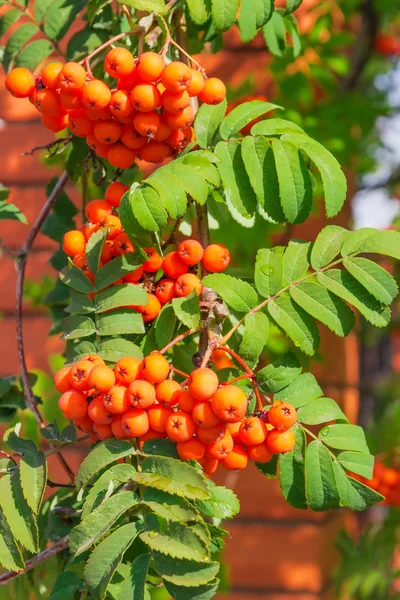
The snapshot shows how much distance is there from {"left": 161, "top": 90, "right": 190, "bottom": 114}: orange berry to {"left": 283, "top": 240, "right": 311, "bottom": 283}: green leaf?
25cm

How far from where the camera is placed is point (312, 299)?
2.97 feet

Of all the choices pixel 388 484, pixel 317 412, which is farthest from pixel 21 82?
pixel 388 484

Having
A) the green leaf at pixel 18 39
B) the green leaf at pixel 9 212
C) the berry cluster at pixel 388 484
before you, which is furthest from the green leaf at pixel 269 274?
the berry cluster at pixel 388 484

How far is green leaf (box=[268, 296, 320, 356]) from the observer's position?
899 mm

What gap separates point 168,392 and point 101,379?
0.08 meters

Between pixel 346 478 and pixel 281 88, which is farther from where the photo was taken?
pixel 281 88

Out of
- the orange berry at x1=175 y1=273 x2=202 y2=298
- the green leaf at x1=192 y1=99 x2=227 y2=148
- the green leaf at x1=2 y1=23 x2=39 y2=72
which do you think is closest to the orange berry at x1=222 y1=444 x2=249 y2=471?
the orange berry at x1=175 y1=273 x2=202 y2=298

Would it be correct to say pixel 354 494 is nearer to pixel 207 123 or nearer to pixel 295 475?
pixel 295 475

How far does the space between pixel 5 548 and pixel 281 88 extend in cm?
147

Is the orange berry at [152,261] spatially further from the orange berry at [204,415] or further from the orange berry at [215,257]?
the orange berry at [204,415]

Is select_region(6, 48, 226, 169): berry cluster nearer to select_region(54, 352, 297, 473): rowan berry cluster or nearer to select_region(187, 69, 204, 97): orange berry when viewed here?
select_region(187, 69, 204, 97): orange berry

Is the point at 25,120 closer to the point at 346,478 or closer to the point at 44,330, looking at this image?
the point at 44,330

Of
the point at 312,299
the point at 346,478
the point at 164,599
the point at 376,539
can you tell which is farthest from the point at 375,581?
the point at 312,299

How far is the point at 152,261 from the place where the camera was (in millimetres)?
933
